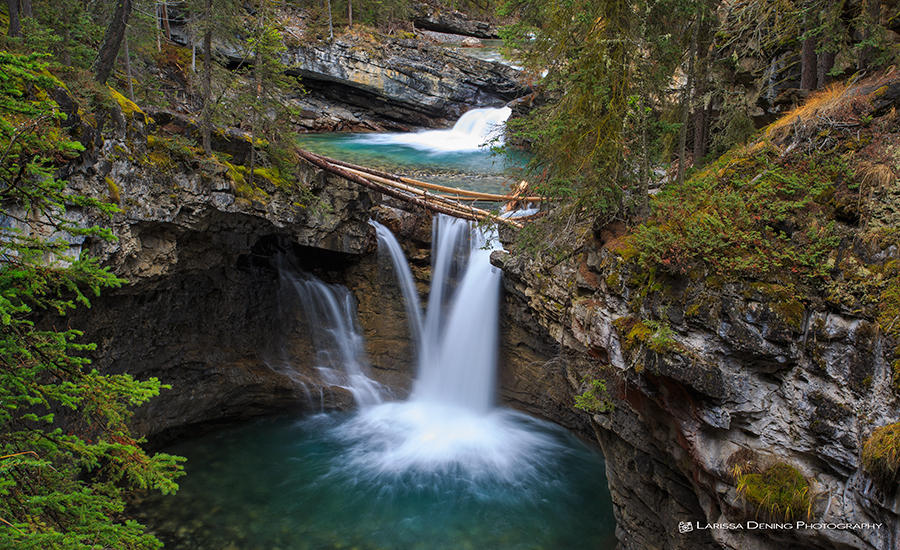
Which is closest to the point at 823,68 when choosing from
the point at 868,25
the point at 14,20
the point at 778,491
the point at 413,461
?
the point at 868,25

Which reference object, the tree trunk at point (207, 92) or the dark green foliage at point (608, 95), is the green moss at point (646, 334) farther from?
the tree trunk at point (207, 92)

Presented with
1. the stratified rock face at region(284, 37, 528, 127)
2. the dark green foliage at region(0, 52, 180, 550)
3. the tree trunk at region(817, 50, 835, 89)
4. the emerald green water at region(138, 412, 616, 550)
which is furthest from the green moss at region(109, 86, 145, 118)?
the stratified rock face at region(284, 37, 528, 127)

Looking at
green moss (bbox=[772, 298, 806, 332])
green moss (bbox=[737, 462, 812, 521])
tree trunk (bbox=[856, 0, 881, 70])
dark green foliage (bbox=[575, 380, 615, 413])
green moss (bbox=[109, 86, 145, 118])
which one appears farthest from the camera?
green moss (bbox=[109, 86, 145, 118])

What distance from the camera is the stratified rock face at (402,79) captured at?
2564cm

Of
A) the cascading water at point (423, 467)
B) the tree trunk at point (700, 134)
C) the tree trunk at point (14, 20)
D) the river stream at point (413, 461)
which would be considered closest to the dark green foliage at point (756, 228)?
the tree trunk at point (700, 134)

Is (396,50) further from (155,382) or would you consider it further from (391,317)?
(155,382)

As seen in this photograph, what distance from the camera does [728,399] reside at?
585 centimetres

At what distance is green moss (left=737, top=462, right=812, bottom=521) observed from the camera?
5.32m

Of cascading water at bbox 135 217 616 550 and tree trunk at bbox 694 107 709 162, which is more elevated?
tree trunk at bbox 694 107 709 162

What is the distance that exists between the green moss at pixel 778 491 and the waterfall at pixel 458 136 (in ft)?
63.7

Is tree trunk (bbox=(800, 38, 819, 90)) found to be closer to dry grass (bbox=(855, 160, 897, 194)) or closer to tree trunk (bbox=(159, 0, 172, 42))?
dry grass (bbox=(855, 160, 897, 194))

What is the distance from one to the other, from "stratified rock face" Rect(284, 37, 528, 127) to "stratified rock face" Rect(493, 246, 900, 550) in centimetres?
2118

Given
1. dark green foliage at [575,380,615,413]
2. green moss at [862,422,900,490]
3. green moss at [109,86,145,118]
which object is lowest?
dark green foliage at [575,380,615,413]

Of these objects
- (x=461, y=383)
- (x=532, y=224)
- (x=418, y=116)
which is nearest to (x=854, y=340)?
(x=532, y=224)
